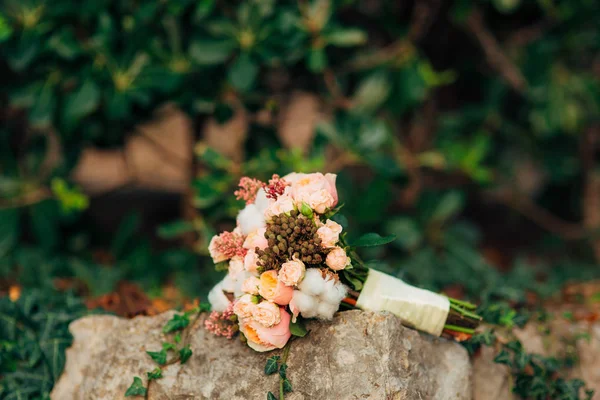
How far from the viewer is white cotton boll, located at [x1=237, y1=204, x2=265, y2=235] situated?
190 centimetres

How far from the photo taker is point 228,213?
3301mm

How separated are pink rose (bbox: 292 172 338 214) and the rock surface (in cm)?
35

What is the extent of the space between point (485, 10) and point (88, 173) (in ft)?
10.4

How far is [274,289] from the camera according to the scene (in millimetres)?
1748

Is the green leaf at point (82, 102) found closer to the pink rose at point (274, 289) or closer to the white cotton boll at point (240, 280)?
the white cotton boll at point (240, 280)

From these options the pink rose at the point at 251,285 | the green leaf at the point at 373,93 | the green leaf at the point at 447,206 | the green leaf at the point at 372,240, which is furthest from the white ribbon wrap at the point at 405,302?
the green leaf at the point at 447,206

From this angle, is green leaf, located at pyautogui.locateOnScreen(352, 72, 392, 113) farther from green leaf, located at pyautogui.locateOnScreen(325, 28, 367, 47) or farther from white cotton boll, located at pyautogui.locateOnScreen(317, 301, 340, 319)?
white cotton boll, located at pyautogui.locateOnScreen(317, 301, 340, 319)

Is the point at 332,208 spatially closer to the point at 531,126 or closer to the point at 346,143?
the point at 346,143

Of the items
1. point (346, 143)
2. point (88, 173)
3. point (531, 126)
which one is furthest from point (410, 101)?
point (88, 173)

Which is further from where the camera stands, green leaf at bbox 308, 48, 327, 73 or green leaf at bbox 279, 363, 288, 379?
green leaf at bbox 308, 48, 327, 73

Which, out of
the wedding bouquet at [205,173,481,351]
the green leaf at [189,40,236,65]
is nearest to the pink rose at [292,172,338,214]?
the wedding bouquet at [205,173,481,351]

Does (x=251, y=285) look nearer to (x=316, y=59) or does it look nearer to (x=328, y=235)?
(x=328, y=235)

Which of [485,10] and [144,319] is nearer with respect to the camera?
[144,319]

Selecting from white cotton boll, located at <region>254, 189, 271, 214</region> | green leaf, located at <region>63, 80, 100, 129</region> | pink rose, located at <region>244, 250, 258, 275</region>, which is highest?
green leaf, located at <region>63, 80, 100, 129</region>
